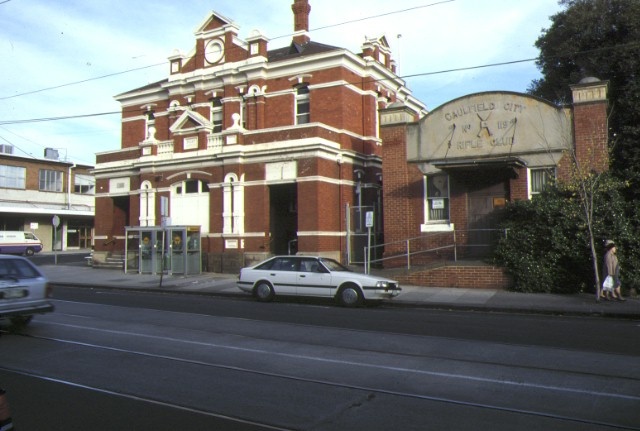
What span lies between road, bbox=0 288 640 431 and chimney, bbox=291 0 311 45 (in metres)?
20.5

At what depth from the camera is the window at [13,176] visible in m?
48.1

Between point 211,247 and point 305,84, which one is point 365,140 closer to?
point 305,84

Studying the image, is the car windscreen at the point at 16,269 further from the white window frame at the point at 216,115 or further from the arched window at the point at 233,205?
the white window frame at the point at 216,115

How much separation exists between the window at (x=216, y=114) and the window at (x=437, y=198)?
40.4 feet

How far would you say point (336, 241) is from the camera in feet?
79.7

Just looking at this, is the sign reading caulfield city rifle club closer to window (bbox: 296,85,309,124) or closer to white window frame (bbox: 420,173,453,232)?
white window frame (bbox: 420,173,453,232)

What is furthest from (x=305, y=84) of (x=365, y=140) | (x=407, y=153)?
(x=407, y=153)

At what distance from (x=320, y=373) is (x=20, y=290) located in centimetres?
614

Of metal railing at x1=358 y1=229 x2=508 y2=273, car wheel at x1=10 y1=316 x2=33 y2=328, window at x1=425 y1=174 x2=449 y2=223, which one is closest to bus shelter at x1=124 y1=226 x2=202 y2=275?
metal railing at x1=358 y1=229 x2=508 y2=273

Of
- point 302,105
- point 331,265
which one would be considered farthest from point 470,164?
point 302,105

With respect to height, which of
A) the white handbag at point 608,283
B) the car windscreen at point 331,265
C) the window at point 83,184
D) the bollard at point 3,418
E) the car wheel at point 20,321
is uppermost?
the window at point 83,184

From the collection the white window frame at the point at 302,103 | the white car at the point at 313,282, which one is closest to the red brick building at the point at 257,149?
the white window frame at the point at 302,103

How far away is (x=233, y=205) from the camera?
25.1 m

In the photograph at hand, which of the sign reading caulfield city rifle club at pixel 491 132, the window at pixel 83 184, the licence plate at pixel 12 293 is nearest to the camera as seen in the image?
the licence plate at pixel 12 293
